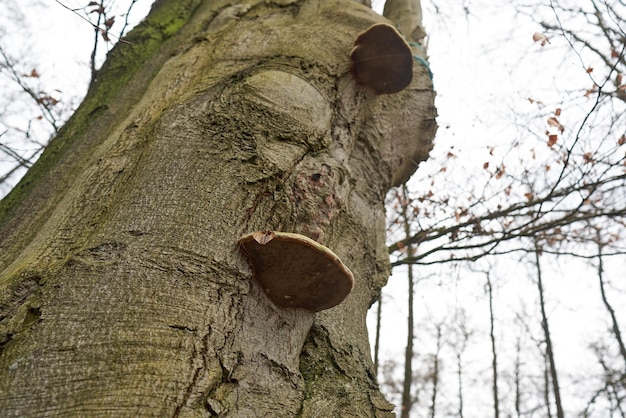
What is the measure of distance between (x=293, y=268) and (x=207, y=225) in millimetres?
337

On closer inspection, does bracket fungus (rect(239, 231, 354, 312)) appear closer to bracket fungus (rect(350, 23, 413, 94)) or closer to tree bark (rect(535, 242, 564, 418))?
bracket fungus (rect(350, 23, 413, 94))

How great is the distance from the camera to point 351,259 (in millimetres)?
2137

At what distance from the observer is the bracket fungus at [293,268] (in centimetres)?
142

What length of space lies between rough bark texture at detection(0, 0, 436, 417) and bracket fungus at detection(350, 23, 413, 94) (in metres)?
0.09

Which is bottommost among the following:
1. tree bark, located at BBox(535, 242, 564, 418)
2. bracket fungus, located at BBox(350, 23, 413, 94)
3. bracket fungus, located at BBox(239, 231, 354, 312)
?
bracket fungus, located at BBox(239, 231, 354, 312)

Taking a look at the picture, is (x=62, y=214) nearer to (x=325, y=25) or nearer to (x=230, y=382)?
(x=230, y=382)

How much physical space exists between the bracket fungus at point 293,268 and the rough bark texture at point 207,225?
60mm

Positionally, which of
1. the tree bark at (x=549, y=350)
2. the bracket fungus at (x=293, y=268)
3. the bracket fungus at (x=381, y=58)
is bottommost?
the bracket fungus at (x=293, y=268)

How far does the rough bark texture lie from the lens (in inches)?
47.3

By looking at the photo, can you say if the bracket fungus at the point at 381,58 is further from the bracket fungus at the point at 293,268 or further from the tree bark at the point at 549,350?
the tree bark at the point at 549,350

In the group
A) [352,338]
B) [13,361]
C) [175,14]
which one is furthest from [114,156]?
[175,14]

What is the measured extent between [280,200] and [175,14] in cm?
237

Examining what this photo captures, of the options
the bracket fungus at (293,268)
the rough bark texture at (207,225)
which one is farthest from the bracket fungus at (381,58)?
the bracket fungus at (293,268)

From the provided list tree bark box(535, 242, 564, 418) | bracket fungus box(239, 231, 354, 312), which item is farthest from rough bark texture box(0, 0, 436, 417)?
tree bark box(535, 242, 564, 418)
